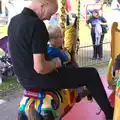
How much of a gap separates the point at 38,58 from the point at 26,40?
16 cm

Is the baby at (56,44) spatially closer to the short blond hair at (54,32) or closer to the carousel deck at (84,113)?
the short blond hair at (54,32)

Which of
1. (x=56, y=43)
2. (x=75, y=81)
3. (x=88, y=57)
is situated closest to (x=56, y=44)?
(x=56, y=43)

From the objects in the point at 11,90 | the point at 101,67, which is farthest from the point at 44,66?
the point at 101,67

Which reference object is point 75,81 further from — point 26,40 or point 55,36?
point 26,40

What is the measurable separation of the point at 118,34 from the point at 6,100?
7.40 ft

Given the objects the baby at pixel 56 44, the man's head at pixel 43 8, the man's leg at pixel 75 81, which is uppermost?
the man's head at pixel 43 8

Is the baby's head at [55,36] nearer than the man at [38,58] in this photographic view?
No

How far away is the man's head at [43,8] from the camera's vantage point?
235 centimetres

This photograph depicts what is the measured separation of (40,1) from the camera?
2350 millimetres

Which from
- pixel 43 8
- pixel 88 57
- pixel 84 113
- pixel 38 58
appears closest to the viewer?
pixel 38 58

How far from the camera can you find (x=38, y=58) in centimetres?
226

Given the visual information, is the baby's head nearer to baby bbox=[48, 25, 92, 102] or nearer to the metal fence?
baby bbox=[48, 25, 92, 102]

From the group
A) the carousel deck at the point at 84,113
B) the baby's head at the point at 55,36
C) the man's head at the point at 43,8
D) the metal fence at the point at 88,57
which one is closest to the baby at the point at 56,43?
the baby's head at the point at 55,36

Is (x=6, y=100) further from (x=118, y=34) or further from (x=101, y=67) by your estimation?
(x=101, y=67)
